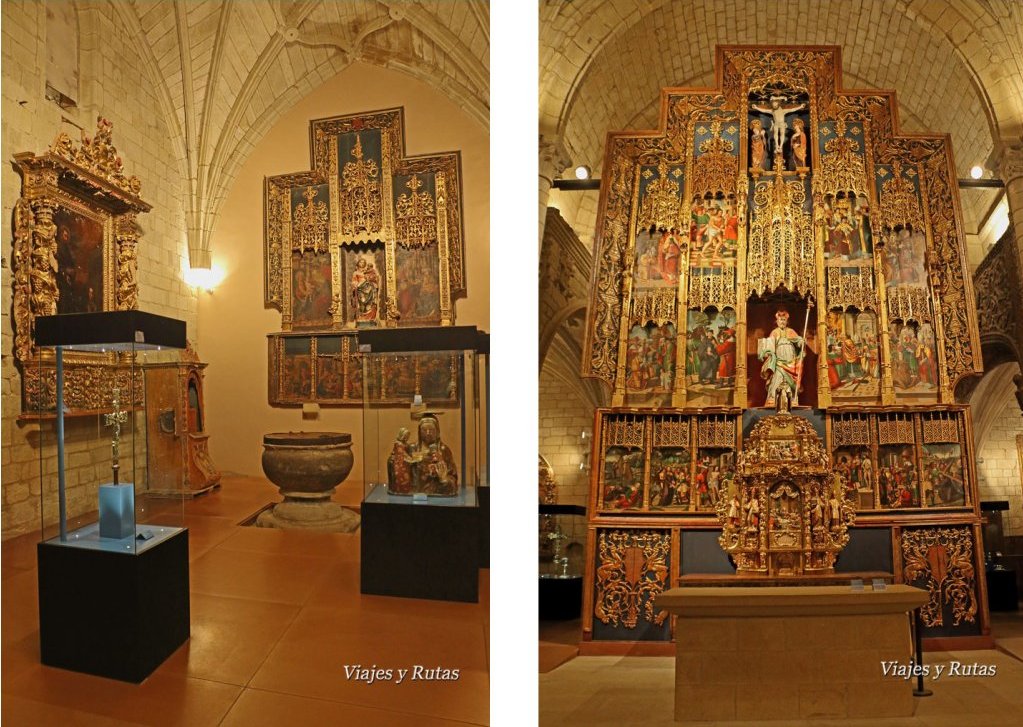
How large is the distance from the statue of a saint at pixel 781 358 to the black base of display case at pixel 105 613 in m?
2.13

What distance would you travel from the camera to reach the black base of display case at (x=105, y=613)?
66.7 inches

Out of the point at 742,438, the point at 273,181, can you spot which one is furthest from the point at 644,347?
the point at 273,181

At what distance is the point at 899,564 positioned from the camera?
7.34 feet

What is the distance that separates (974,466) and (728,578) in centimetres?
97

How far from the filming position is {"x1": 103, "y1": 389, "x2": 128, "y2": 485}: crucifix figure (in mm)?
1759

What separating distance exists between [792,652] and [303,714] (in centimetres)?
161

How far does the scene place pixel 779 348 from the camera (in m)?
2.40

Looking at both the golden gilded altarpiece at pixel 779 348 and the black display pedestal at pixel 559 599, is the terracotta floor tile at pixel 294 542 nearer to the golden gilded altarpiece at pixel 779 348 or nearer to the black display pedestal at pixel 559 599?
the black display pedestal at pixel 559 599

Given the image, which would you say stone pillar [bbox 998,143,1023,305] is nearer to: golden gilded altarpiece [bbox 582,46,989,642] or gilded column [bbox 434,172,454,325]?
golden gilded altarpiece [bbox 582,46,989,642]

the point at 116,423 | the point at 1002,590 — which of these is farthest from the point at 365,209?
the point at 1002,590

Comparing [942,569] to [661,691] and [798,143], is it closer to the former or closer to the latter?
[661,691]

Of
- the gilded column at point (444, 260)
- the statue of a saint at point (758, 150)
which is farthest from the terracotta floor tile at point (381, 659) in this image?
the statue of a saint at point (758, 150)

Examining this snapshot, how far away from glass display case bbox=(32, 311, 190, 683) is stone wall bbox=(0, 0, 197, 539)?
12 millimetres

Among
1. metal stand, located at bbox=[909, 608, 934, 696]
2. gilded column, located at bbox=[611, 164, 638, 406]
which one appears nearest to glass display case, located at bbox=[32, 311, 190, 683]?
gilded column, located at bbox=[611, 164, 638, 406]
